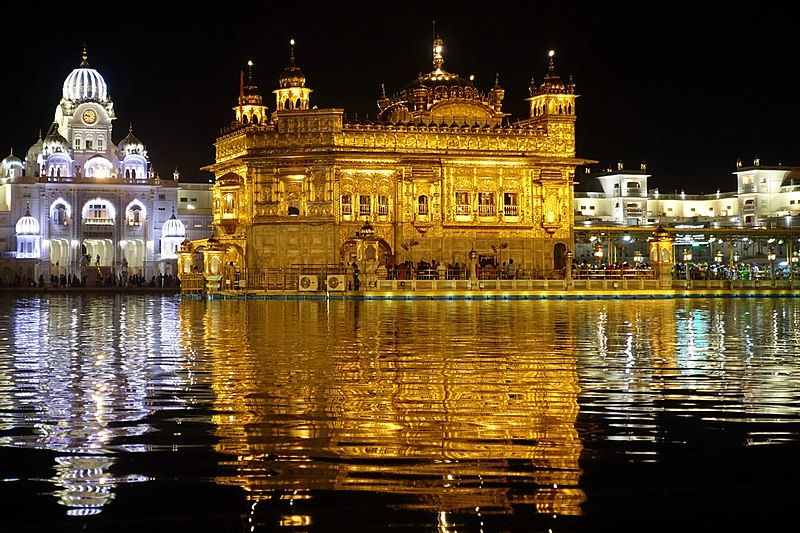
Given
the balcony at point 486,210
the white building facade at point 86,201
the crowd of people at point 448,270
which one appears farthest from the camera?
the white building facade at point 86,201

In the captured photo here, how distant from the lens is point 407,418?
9.64m

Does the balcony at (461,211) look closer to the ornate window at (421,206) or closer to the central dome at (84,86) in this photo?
the ornate window at (421,206)

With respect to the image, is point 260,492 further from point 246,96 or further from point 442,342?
point 246,96

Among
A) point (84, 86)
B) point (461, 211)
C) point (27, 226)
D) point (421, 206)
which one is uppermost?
point (84, 86)

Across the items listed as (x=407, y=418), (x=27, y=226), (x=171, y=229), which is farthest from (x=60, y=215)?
(x=407, y=418)

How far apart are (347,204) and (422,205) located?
153 inches

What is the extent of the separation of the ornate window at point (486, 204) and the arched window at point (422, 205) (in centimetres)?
285

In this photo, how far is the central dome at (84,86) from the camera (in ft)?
297

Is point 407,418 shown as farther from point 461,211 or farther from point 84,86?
point 84,86

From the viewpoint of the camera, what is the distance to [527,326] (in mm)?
24422

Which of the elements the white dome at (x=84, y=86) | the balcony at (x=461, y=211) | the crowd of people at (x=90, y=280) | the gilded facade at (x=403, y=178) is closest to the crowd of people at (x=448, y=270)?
the gilded facade at (x=403, y=178)

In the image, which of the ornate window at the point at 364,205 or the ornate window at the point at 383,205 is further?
the ornate window at the point at 383,205

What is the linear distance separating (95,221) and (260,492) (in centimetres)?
7989

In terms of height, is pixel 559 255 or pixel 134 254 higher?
pixel 134 254
